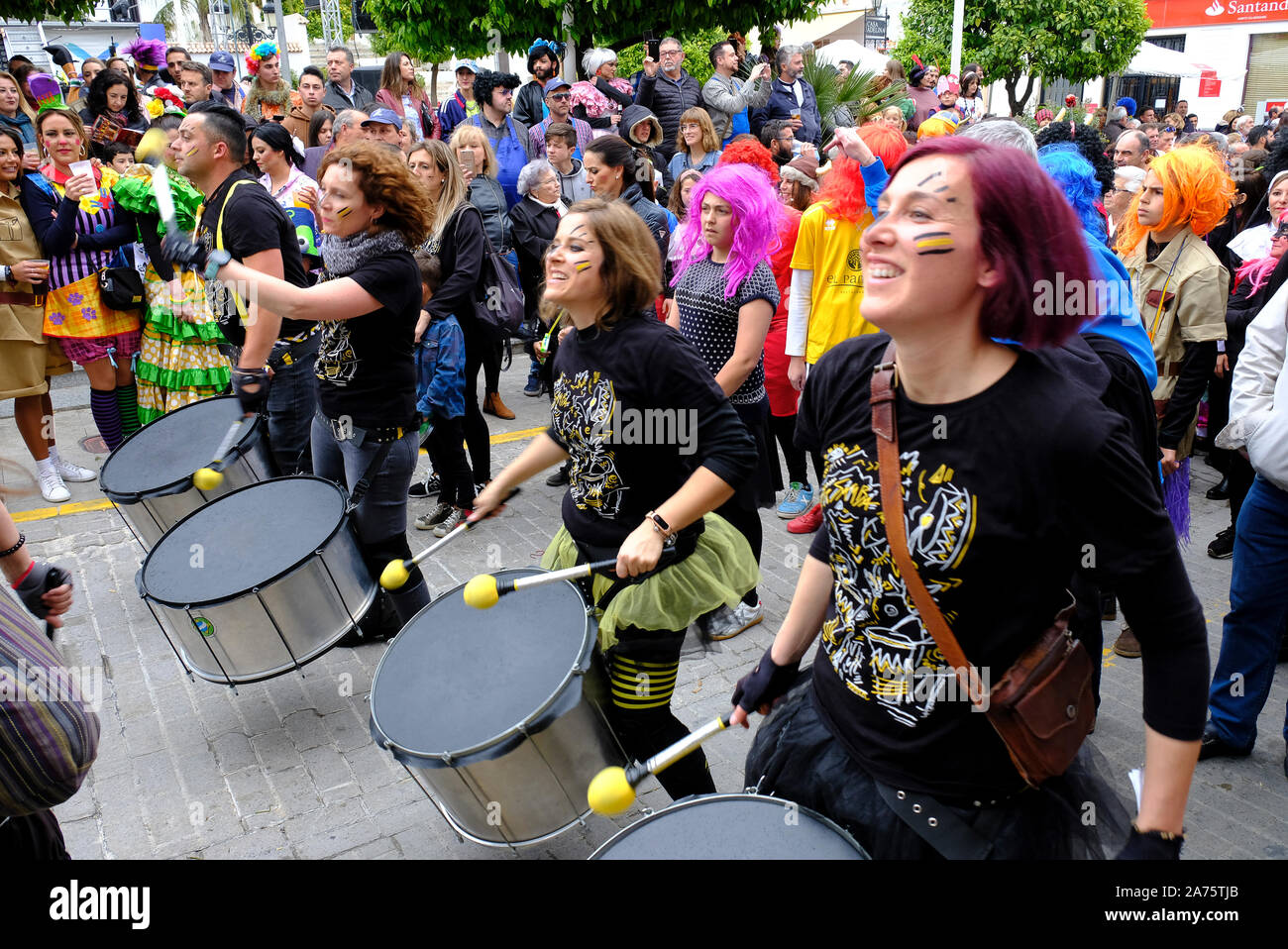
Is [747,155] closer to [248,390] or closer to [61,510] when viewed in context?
[248,390]

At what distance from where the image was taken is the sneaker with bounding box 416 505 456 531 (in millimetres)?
5508

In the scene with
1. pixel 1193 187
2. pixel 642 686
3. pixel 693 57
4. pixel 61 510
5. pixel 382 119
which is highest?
pixel 693 57

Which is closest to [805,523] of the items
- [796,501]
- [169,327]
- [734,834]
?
[796,501]

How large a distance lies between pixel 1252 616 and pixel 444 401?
394 cm

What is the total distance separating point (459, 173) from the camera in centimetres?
536

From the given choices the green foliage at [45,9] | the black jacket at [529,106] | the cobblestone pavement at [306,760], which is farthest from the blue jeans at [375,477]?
the green foliage at [45,9]

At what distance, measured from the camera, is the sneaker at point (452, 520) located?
5.44 m

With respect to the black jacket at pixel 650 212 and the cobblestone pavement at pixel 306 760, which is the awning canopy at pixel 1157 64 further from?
the cobblestone pavement at pixel 306 760

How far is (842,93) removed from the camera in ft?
39.2

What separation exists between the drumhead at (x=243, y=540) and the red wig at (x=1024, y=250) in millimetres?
2457

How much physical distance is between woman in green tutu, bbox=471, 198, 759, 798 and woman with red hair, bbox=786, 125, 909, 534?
1.54m

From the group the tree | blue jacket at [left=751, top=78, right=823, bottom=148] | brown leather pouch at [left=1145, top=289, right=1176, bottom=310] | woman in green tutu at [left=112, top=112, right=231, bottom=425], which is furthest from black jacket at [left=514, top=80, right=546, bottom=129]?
the tree
